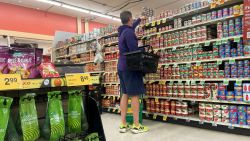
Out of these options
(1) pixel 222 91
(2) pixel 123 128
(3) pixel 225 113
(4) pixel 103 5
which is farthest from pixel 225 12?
(4) pixel 103 5

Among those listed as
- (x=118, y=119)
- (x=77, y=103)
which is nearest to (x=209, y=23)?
(x=118, y=119)

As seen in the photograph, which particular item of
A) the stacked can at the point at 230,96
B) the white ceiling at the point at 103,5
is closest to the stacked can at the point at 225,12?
the stacked can at the point at 230,96

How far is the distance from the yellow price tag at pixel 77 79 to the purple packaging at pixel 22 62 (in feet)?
0.80

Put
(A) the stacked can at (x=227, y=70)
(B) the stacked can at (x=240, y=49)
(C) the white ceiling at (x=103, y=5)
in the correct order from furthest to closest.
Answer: (C) the white ceiling at (x=103, y=5) < (A) the stacked can at (x=227, y=70) < (B) the stacked can at (x=240, y=49)

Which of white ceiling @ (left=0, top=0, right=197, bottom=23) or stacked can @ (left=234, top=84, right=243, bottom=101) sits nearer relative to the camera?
stacked can @ (left=234, top=84, right=243, bottom=101)

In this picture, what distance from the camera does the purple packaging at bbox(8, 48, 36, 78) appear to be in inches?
56.8

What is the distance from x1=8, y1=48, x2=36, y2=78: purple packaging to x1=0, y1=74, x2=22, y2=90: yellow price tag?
173mm

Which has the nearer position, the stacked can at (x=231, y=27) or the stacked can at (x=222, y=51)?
the stacked can at (x=231, y=27)

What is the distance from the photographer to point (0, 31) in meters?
8.55

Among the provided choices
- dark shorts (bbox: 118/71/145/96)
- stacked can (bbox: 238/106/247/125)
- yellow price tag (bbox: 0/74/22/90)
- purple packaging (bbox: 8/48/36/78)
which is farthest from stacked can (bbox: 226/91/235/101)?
yellow price tag (bbox: 0/74/22/90)

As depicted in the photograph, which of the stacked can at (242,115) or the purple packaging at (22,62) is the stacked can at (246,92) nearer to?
the stacked can at (242,115)

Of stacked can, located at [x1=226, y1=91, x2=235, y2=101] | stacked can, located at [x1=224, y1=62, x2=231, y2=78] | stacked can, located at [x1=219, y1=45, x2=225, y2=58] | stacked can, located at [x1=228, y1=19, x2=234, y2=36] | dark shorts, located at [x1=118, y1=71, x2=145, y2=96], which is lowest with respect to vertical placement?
stacked can, located at [x1=226, y1=91, x2=235, y2=101]

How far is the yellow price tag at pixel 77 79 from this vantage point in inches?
60.4

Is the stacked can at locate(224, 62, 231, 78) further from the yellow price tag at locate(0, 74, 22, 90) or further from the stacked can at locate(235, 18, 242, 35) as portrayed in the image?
the yellow price tag at locate(0, 74, 22, 90)
